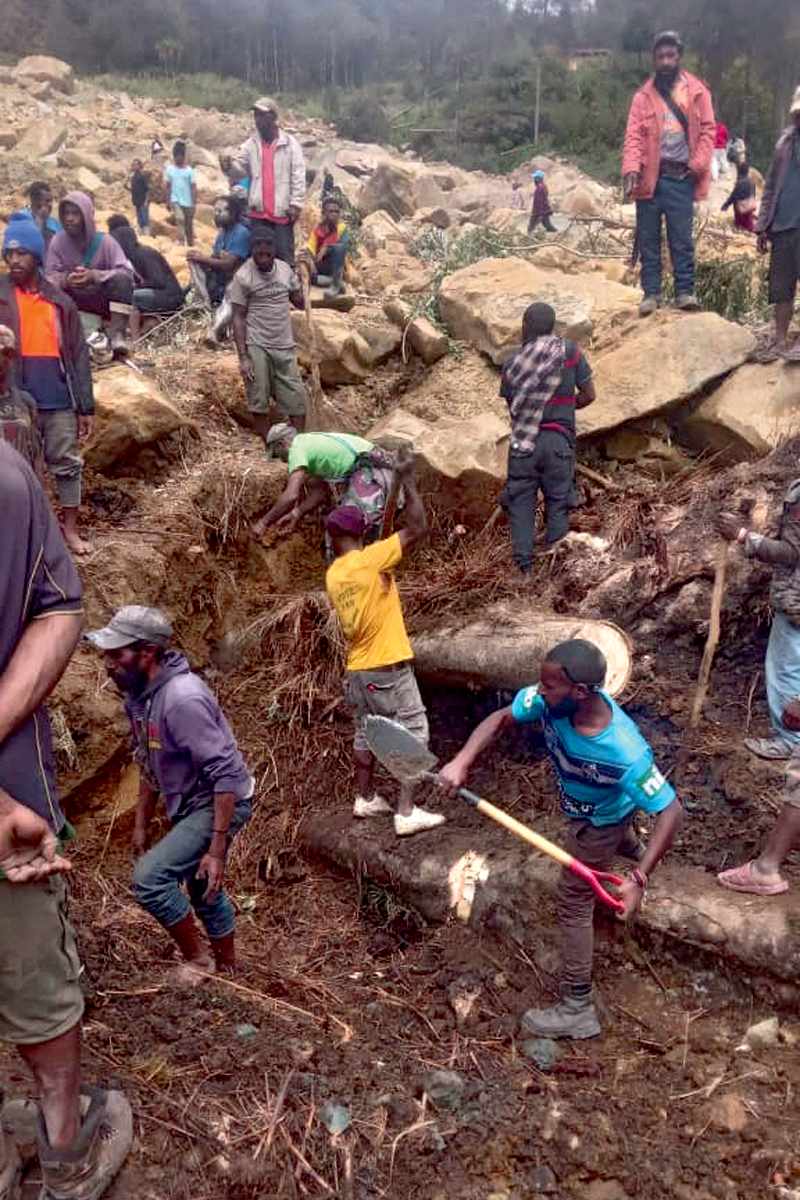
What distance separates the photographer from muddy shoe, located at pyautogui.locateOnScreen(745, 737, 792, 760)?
14.8 feet

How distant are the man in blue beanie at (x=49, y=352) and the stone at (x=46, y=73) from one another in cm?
2788

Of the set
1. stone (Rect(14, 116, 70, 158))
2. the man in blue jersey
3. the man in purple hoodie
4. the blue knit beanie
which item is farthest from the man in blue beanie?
stone (Rect(14, 116, 70, 158))

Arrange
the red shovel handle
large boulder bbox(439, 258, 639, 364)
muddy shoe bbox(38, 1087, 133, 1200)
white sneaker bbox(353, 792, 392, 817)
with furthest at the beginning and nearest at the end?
1. large boulder bbox(439, 258, 639, 364)
2. white sneaker bbox(353, 792, 392, 817)
3. the red shovel handle
4. muddy shoe bbox(38, 1087, 133, 1200)

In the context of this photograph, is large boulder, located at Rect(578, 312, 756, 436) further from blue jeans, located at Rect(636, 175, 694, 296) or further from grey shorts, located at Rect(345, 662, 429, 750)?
grey shorts, located at Rect(345, 662, 429, 750)

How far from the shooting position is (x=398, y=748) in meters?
4.05

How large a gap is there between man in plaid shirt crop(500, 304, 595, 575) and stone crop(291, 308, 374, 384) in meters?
2.55

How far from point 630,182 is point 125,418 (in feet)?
13.6

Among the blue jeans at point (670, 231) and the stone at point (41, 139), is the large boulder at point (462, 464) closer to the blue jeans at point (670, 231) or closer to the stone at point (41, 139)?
the blue jeans at point (670, 231)

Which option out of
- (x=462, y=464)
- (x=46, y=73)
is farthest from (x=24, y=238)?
(x=46, y=73)

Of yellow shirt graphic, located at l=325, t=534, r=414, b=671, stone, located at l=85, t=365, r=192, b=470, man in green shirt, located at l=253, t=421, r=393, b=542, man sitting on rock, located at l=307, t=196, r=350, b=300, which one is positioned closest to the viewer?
yellow shirt graphic, located at l=325, t=534, r=414, b=671

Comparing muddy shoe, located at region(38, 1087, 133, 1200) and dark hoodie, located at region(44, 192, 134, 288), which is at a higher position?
dark hoodie, located at region(44, 192, 134, 288)

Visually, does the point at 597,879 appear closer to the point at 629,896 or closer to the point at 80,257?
the point at 629,896

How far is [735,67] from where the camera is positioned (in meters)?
27.8

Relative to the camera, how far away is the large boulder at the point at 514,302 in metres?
7.75
